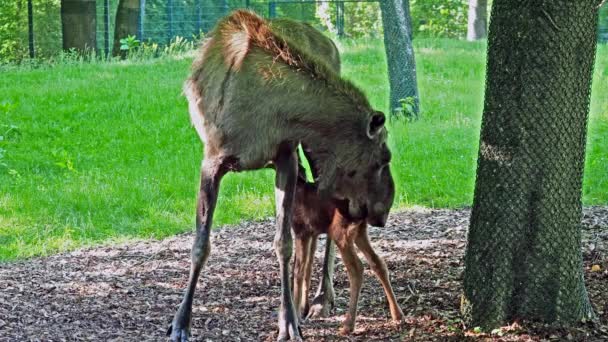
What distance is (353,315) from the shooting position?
6.25 meters

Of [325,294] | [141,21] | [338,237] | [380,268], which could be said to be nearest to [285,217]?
[338,237]

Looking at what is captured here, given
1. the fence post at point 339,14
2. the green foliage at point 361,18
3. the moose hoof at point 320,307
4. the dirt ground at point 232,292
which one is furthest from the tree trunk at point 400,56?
the green foliage at point 361,18

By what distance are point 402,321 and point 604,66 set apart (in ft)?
46.4

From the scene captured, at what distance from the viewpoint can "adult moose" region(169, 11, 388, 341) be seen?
20.0ft

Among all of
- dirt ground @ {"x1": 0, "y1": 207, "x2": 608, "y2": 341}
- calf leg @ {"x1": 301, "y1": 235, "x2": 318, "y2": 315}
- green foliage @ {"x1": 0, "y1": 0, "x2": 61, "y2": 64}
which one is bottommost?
dirt ground @ {"x1": 0, "y1": 207, "x2": 608, "y2": 341}

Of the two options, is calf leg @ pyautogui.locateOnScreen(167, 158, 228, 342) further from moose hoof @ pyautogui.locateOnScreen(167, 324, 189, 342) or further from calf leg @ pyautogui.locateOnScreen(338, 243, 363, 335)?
calf leg @ pyautogui.locateOnScreen(338, 243, 363, 335)

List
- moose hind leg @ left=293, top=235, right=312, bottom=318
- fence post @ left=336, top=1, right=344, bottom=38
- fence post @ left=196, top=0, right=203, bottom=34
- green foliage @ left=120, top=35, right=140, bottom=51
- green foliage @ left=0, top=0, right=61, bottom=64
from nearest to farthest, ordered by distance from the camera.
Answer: moose hind leg @ left=293, top=235, right=312, bottom=318
green foliage @ left=120, top=35, right=140, bottom=51
fence post @ left=196, top=0, right=203, bottom=34
green foliage @ left=0, top=0, right=61, bottom=64
fence post @ left=336, top=1, right=344, bottom=38

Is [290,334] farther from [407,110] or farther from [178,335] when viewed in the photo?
[407,110]

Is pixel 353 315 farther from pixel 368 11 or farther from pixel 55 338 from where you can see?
pixel 368 11

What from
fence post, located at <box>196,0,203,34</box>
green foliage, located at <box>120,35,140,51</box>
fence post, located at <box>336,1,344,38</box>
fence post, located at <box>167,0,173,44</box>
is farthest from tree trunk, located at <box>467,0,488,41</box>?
green foliage, located at <box>120,35,140,51</box>

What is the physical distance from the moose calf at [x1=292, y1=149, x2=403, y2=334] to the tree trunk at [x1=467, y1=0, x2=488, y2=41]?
2397 cm

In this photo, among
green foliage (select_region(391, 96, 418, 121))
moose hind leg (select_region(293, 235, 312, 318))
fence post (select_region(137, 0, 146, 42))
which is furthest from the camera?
fence post (select_region(137, 0, 146, 42))

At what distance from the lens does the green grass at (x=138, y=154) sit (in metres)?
10.1

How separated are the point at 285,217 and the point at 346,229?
1.28ft
